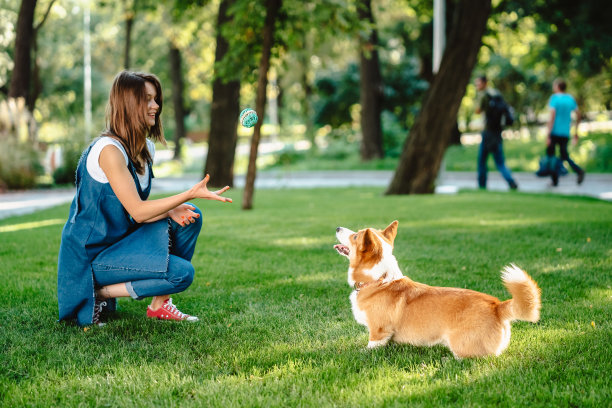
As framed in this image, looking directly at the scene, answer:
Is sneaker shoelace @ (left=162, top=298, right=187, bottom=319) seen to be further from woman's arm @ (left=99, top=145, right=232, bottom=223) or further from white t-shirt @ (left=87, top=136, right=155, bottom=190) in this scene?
white t-shirt @ (left=87, top=136, right=155, bottom=190)

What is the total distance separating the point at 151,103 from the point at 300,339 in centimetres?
187

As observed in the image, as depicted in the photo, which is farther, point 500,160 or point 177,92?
point 177,92

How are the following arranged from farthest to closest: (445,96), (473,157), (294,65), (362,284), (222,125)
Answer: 1. (294,65)
2. (473,157)
3. (222,125)
4. (445,96)
5. (362,284)

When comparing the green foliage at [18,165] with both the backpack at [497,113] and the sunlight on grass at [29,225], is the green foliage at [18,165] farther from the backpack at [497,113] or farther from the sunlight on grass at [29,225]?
the backpack at [497,113]

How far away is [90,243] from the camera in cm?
391

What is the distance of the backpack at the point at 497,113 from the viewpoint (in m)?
12.4

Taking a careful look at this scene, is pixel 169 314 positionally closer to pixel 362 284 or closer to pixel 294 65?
pixel 362 284

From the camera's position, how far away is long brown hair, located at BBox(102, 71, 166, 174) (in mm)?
3912

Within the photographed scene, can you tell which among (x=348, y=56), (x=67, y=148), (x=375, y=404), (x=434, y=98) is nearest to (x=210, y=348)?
(x=375, y=404)

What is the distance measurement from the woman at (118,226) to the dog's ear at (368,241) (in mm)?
971

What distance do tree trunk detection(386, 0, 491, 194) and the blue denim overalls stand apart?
28.4 ft

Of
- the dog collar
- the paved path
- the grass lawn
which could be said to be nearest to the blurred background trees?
the paved path

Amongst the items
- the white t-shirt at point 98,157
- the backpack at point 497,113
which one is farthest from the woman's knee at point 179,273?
the backpack at point 497,113

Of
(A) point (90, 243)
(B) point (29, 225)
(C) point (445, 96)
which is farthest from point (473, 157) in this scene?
(A) point (90, 243)
